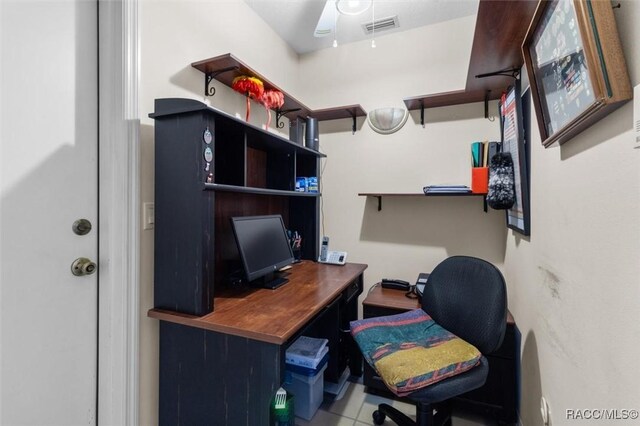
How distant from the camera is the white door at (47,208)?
1.00 meters

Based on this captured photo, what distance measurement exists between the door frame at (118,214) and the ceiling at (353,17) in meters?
1.23

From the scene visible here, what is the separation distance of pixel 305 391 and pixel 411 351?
79 cm

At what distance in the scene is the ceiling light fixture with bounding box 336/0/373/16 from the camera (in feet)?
6.24

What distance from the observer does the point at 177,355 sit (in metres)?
1.30

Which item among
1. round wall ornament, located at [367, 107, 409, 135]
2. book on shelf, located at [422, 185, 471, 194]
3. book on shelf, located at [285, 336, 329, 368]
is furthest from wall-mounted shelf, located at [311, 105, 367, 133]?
book on shelf, located at [285, 336, 329, 368]

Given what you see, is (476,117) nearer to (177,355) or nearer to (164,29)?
(164,29)

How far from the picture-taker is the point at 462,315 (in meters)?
1.55

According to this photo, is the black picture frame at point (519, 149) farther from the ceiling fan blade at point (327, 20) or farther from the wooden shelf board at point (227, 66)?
the wooden shelf board at point (227, 66)

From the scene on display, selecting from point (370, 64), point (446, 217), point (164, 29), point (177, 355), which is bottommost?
point (177, 355)

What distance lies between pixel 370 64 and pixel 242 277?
209cm

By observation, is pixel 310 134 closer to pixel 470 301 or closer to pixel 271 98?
pixel 271 98

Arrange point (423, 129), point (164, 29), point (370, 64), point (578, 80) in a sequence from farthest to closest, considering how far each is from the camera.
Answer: point (370, 64) → point (423, 129) → point (164, 29) → point (578, 80)

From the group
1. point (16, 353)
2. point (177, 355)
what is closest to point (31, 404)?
point (16, 353)

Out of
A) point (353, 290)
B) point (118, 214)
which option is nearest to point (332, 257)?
point (353, 290)
